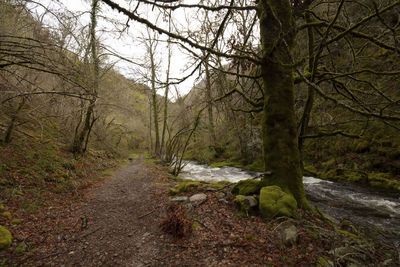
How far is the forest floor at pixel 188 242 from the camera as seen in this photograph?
2424 mm

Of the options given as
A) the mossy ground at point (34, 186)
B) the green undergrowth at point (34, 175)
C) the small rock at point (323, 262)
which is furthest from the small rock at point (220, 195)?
the green undergrowth at point (34, 175)

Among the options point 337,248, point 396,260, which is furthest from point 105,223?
point 396,260

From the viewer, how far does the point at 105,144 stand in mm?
15094

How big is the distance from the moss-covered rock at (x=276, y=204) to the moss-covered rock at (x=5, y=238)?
4226 mm

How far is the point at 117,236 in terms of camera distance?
345cm

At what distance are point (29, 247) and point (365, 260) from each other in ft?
16.5

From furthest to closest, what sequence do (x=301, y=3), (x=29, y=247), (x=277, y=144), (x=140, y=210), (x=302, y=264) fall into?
(x=140, y=210) → (x=301, y=3) → (x=277, y=144) → (x=29, y=247) → (x=302, y=264)

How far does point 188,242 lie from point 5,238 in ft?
9.69

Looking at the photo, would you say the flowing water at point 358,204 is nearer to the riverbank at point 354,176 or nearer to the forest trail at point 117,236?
the riverbank at point 354,176

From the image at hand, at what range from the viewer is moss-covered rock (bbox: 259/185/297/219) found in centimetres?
311

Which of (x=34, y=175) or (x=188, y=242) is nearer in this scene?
(x=188, y=242)

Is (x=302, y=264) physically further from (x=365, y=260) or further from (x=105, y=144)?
(x=105, y=144)

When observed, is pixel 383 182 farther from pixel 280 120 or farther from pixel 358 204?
pixel 280 120

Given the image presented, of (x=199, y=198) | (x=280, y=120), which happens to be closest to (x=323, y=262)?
(x=280, y=120)
